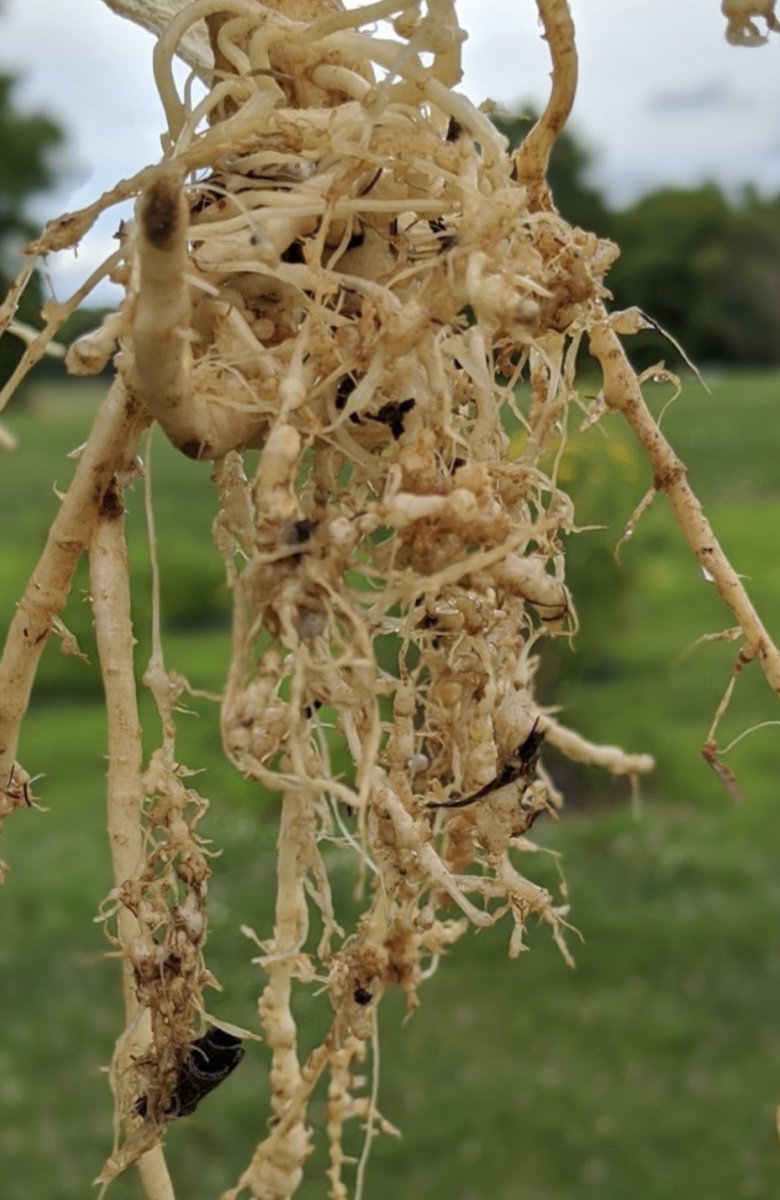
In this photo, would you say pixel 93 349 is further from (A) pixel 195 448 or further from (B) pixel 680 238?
(B) pixel 680 238

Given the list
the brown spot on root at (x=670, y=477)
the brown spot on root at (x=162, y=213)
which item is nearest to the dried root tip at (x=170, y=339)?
the brown spot on root at (x=162, y=213)

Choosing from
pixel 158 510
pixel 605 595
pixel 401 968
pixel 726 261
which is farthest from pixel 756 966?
pixel 726 261

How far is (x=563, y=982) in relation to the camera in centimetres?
284

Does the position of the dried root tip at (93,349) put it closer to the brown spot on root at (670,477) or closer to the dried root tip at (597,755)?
the brown spot on root at (670,477)

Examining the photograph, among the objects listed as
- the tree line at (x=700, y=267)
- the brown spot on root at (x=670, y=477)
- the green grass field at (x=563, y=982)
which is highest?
the brown spot on root at (x=670, y=477)

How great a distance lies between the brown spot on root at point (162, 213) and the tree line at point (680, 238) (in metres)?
5.91

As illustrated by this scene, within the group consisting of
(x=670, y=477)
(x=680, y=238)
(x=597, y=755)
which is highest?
(x=670, y=477)

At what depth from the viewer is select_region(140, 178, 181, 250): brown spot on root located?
477mm

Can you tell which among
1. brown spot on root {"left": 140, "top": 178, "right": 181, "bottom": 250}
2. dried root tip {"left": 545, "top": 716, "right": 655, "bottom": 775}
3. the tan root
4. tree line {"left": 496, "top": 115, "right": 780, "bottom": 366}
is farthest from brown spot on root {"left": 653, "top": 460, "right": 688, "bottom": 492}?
tree line {"left": 496, "top": 115, "right": 780, "bottom": 366}

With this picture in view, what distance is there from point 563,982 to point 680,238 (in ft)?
39.2

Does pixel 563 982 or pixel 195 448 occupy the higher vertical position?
pixel 195 448

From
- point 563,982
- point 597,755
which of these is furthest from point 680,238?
point 597,755

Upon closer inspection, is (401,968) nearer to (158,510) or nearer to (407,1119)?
(407,1119)

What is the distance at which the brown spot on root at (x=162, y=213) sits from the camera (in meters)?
0.48
